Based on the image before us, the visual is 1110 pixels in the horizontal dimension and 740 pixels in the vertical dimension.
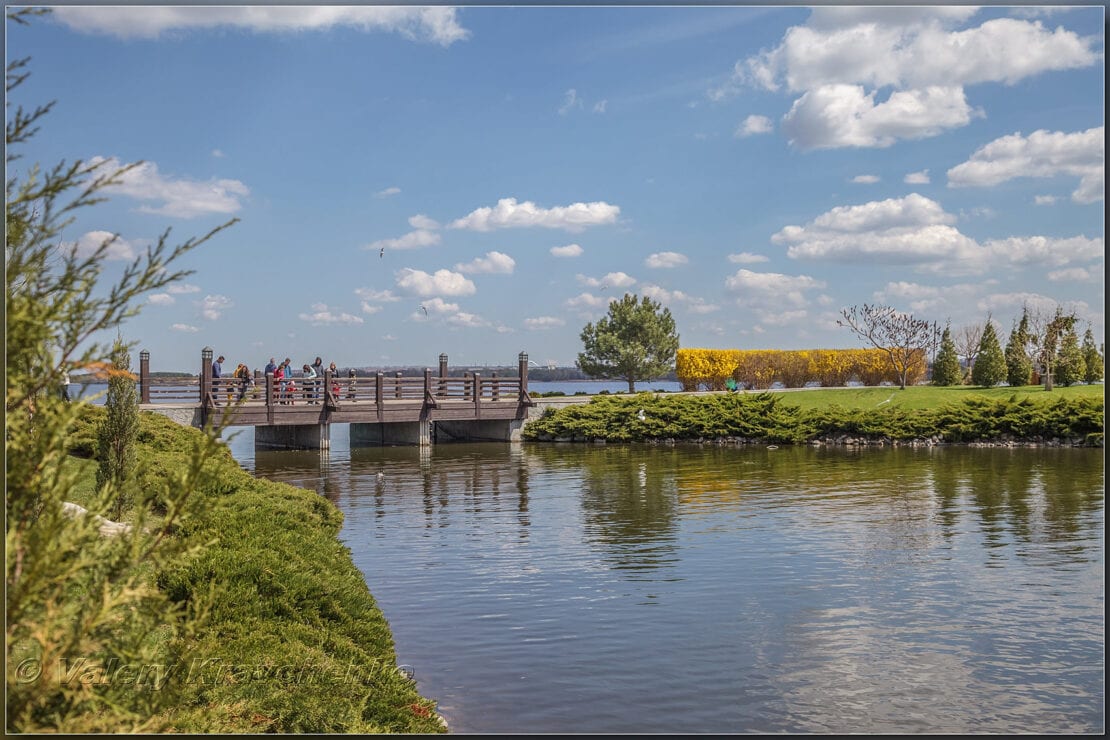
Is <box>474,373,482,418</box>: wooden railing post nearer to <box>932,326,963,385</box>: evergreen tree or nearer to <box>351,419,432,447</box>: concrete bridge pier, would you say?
<box>351,419,432,447</box>: concrete bridge pier

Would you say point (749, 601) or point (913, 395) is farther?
point (913, 395)

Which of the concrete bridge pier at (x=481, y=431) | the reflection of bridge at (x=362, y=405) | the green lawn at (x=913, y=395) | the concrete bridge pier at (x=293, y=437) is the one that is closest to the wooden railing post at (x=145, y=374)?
the reflection of bridge at (x=362, y=405)

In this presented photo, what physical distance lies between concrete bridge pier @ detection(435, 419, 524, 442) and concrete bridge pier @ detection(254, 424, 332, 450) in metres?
5.18

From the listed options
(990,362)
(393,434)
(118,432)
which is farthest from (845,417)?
(118,432)

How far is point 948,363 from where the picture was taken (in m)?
43.5

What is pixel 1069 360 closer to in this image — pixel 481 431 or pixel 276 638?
pixel 481 431

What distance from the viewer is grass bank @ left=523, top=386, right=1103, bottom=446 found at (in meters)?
28.6

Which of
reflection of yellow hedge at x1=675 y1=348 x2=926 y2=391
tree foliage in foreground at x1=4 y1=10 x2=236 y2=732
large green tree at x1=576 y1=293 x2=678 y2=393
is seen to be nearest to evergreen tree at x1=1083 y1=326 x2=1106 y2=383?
reflection of yellow hedge at x1=675 y1=348 x2=926 y2=391

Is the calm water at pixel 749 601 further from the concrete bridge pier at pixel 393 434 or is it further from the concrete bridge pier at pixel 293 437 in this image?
the concrete bridge pier at pixel 393 434

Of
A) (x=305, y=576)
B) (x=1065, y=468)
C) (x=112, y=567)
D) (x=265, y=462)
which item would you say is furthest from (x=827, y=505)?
(x=265, y=462)

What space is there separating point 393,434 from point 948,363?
27373mm

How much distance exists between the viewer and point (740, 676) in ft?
25.3

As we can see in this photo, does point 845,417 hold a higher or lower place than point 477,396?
lower

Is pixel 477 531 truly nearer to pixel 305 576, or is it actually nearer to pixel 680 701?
pixel 305 576
